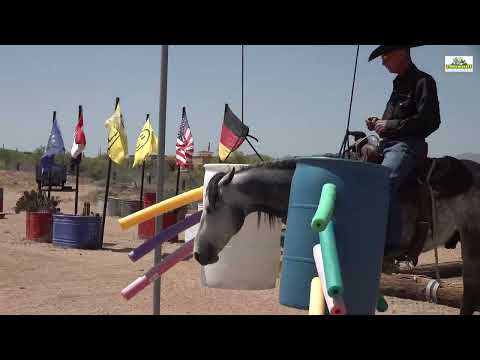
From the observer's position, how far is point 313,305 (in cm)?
251

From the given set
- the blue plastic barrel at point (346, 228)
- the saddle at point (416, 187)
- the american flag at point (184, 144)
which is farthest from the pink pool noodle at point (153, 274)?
the american flag at point (184, 144)

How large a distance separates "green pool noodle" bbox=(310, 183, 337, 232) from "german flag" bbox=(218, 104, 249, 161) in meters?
3.04

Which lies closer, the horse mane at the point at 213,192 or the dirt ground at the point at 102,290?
the horse mane at the point at 213,192

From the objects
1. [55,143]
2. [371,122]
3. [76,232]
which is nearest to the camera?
[371,122]

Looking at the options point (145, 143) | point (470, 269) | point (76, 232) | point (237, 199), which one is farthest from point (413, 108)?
point (145, 143)

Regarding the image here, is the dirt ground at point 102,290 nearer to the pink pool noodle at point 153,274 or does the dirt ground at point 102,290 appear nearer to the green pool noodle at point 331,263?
the pink pool noodle at point 153,274

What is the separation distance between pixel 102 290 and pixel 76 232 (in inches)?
207

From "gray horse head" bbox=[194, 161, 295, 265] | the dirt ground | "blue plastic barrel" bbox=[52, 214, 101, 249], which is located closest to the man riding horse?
"gray horse head" bbox=[194, 161, 295, 265]

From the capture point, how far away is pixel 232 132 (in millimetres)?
6656

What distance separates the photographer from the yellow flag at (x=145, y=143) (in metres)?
15.3

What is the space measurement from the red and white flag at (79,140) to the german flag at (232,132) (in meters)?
6.88

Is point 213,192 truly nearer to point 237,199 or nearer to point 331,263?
point 237,199
